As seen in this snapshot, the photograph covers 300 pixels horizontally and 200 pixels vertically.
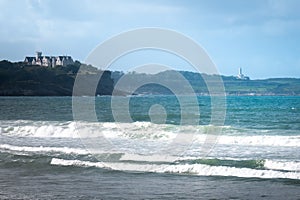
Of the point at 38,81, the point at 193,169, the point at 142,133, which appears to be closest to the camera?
the point at 193,169

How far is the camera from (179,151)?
25219 millimetres

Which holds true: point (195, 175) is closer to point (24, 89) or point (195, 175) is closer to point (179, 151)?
point (179, 151)

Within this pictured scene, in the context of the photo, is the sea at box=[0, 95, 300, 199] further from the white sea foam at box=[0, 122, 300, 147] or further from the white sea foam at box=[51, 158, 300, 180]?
the white sea foam at box=[0, 122, 300, 147]

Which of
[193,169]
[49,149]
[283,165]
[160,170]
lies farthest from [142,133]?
[283,165]

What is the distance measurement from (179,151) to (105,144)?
6.42 m

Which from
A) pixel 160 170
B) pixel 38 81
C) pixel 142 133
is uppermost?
pixel 38 81

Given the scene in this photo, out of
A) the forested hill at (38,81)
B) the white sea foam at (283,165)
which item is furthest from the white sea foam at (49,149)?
the forested hill at (38,81)

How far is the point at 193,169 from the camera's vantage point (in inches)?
734

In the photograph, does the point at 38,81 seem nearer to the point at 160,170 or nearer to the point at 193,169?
the point at 160,170

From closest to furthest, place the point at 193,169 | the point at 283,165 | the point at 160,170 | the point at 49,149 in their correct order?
1. the point at 193,169
2. the point at 160,170
3. the point at 283,165
4. the point at 49,149

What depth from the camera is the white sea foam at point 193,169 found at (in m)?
17.4

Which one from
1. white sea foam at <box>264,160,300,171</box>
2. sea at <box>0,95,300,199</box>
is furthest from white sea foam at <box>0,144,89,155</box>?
white sea foam at <box>264,160,300,171</box>

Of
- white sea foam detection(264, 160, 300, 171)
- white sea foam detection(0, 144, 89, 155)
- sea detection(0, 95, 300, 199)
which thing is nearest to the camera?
sea detection(0, 95, 300, 199)

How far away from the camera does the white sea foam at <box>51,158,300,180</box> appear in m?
17.4
